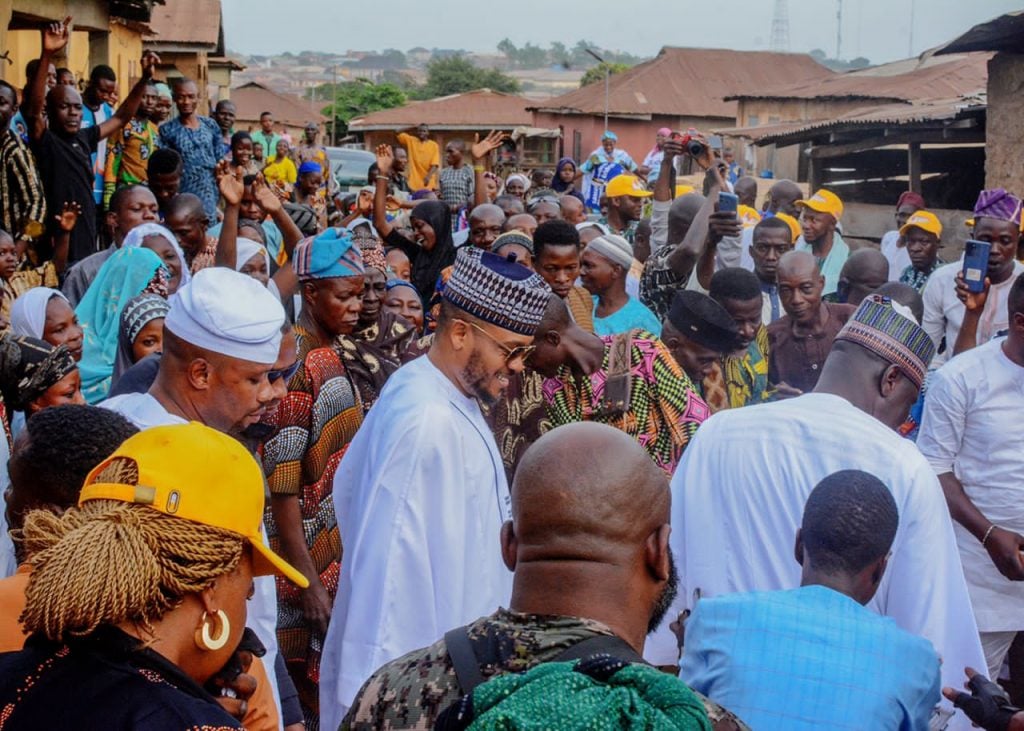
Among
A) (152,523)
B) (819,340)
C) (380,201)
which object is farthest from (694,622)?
(380,201)

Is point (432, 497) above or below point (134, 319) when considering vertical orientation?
below

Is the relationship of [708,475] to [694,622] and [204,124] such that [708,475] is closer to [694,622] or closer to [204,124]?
[694,622]

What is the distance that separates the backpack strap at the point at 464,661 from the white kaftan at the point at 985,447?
362 centimetres

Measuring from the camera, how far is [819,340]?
7.46 m

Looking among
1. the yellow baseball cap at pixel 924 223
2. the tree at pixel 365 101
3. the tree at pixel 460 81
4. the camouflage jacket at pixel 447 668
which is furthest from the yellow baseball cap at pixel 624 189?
the tree at pixel 460 81

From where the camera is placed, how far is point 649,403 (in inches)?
207

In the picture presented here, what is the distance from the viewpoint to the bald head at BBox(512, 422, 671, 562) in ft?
7.98

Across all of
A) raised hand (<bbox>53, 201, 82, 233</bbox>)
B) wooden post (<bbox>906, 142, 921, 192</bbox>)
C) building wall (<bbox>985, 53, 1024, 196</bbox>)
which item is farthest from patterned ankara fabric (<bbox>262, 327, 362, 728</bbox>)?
wooden post (<bbox>906, 142, 921, 192</bbox>)

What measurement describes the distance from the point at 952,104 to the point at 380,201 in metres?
8.09

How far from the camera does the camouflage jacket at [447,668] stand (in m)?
2.29

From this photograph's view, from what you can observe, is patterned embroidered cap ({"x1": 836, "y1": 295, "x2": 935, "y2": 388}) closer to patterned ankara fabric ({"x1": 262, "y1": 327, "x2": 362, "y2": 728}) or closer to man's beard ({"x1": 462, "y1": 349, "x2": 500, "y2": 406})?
man's beard ({"x1": 462, "y1": 349, "x2": 500, "y2": 406})

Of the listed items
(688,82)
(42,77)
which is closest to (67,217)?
(42,77)

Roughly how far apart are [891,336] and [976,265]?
380 centimetres

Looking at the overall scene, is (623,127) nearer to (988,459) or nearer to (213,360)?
(988,459)
